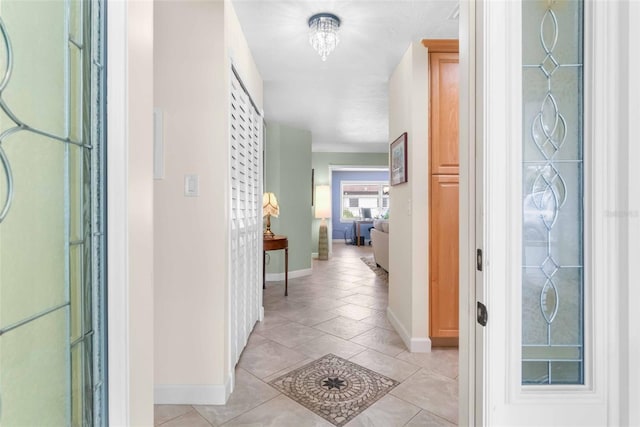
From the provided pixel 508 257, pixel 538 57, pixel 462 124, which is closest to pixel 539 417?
pixel 508 257

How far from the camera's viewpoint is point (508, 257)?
0.82 metres

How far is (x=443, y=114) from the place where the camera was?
2.64 metres

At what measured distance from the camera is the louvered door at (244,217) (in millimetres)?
2227

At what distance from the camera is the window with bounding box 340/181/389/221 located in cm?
1088

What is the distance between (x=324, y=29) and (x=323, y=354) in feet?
7.83

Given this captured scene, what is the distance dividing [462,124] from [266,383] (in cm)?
197

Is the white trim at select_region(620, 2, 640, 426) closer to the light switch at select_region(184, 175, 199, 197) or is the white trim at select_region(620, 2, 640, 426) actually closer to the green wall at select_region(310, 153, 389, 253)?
the light switch at select_region(184, 175, 199, 197)

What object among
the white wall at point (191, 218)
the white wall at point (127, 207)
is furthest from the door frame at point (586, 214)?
the white wall at point (191, 218)

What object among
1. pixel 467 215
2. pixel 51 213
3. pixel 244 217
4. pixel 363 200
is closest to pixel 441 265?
pixel 244 217

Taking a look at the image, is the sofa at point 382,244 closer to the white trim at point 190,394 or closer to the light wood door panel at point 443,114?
the light wood door panel at point 443,114

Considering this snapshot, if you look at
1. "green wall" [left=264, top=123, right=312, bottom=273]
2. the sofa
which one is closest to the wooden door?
the sofa

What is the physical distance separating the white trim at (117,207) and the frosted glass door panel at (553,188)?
981 mm

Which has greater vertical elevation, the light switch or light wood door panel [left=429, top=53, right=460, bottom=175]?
light wood door panel [left=429, top=53, right=460, bottom=175]

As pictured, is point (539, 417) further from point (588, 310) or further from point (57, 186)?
point (57, 186)
